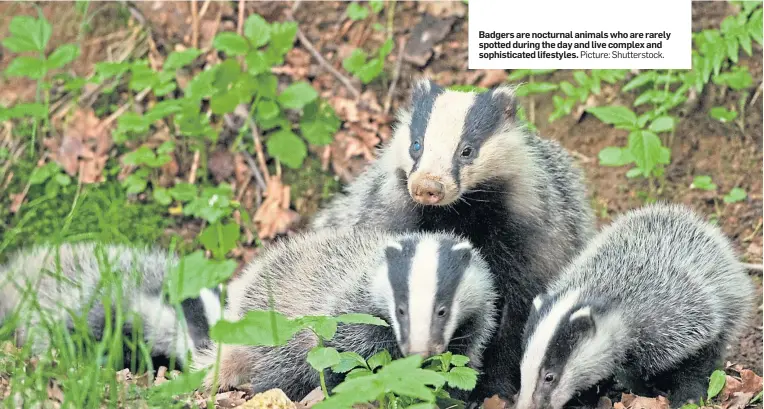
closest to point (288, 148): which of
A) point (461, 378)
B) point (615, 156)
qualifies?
point (615, 156)

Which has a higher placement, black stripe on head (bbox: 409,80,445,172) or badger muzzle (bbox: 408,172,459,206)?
black stripe on head (bbox: 409,80,445,172)

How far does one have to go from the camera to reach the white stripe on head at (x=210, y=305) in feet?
14.9

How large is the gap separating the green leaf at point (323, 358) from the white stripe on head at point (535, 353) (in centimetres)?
80

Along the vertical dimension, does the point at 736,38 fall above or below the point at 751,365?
above

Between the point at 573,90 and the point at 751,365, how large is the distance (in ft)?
5.56

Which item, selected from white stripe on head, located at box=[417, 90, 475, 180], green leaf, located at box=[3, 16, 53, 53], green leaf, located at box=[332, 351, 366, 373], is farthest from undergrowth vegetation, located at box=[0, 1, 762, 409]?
green leaf, located at box=[332, 351, 366, 373]

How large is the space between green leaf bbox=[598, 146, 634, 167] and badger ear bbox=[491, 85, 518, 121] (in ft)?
2.86

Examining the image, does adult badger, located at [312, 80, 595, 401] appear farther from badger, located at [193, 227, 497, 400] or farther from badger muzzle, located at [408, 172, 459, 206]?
badger, located at [193, 227, 497, 400]

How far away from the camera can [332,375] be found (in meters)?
3.81

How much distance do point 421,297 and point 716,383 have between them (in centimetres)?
138

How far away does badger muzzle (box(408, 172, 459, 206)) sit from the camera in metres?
3.92

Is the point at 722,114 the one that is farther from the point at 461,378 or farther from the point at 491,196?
the point at 461,378

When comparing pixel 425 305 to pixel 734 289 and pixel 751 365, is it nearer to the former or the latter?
pixel 734 289

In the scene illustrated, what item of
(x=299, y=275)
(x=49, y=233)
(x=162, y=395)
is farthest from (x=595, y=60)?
(x=49, y=233)
